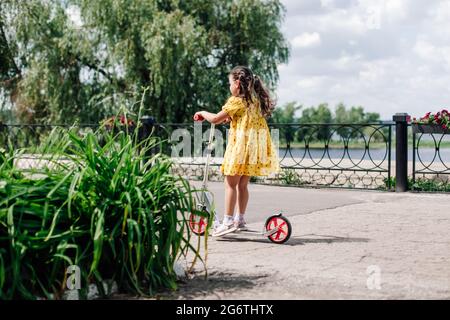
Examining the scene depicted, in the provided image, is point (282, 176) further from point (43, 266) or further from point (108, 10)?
point (108, 10)

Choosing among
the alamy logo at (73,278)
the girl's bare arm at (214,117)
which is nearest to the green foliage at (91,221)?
the alamy logo at (73,278)

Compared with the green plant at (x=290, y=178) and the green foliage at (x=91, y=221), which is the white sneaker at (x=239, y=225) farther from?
the green plant at (x=290, y=178)

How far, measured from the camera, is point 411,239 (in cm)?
577

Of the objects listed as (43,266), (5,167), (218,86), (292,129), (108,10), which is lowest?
(43,266)

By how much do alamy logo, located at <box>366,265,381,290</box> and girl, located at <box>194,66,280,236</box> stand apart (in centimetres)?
A: 156

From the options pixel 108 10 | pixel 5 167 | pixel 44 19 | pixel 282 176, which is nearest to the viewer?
pixel 5 167

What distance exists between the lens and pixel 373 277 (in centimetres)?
412

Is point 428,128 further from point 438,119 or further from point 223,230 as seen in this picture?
point 223,230

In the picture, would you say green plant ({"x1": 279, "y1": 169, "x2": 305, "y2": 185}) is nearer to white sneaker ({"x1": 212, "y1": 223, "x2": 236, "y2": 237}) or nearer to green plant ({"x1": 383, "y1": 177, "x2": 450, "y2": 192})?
green plant ({"x1": 383, "y1": 177, "x2": 450, "y2": 192})

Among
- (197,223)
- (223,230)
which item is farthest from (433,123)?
(197,223)

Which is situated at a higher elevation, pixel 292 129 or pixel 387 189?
pixel 292 129

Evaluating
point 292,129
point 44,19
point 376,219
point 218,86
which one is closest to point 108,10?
point 44,19

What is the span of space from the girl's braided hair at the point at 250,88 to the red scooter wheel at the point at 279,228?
0.98 m

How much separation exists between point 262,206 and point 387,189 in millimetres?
3038
